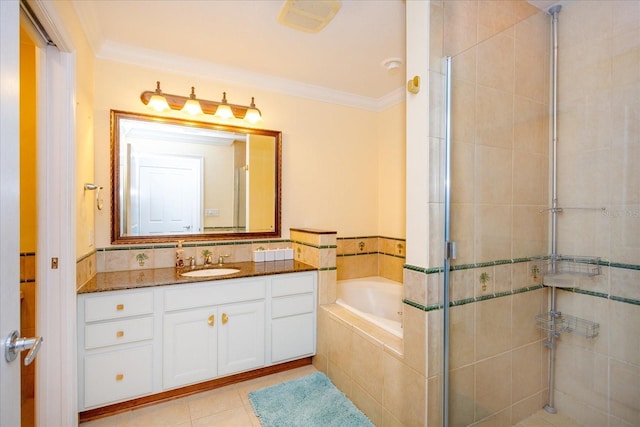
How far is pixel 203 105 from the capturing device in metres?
2.51

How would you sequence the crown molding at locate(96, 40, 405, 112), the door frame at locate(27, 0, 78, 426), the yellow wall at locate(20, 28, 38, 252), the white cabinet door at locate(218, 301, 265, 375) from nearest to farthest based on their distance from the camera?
1. the door frame at locate(27, 0, 78, 426)
2. the yellow wall at locate(20, 28, 38, 252)
3. the white cabinet door at locate(218, 301, 265, 375)
4. the crown molding at locate(96, 40, 405, 112)

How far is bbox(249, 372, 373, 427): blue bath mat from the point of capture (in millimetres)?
1852

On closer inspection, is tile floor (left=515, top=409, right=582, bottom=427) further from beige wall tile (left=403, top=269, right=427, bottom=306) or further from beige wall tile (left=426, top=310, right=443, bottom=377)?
beige wall tile (left=403, top=269, right=427, bottom=306)

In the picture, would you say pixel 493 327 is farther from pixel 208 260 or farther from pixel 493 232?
pixel 208 260

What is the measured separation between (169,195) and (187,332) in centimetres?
107

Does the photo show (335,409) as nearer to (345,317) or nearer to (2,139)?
(345,317)

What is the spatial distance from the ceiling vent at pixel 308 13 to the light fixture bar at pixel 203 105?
2.88ft

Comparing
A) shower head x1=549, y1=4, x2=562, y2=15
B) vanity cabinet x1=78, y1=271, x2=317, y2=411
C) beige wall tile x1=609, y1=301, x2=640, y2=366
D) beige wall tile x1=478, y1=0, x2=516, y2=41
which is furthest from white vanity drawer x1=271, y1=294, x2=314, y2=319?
shower head x1=549, y1=4, x2=562, y2=15

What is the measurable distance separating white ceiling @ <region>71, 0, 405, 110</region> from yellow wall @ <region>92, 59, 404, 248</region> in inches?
5.1

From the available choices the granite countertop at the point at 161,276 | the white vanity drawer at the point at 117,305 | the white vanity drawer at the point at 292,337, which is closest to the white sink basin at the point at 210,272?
the granite countertop at the point at 161,276

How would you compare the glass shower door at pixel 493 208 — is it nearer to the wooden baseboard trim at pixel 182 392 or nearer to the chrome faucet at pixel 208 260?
the wooden baseboard trim at pixel 182 392

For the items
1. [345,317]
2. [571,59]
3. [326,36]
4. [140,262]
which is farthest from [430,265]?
[140,262]

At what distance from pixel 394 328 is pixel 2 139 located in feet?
6.32

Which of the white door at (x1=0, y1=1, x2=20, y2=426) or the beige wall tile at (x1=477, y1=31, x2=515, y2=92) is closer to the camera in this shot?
the white door at (x1=0, y1=1, x2=20, y2=426)
